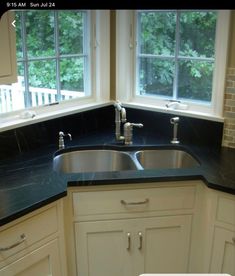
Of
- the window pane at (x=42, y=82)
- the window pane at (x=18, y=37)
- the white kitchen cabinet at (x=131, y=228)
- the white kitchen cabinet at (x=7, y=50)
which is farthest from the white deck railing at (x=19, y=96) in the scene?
the white kitchen cabinet at (x=131, y=228)

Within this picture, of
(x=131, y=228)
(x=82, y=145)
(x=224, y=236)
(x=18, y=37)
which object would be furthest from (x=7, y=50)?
(x=224, y=236)

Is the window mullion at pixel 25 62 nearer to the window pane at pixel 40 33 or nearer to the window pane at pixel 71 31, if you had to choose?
the window pane at pixel 40 33

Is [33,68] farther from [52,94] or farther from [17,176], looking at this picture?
[17,176]

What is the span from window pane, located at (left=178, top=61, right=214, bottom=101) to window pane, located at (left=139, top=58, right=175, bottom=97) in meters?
0.07

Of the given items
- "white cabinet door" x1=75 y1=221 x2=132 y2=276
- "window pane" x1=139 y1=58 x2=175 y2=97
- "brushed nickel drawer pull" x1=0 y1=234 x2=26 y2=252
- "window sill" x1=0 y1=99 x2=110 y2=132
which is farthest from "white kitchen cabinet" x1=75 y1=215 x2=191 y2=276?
"window pane" x1=139 y1=58 x2=175 y2=97

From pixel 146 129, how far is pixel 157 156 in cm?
25

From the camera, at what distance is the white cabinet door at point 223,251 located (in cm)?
160

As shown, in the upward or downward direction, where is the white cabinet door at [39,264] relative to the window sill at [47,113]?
downward

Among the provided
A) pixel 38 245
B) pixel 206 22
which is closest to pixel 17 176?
pixel 38 245

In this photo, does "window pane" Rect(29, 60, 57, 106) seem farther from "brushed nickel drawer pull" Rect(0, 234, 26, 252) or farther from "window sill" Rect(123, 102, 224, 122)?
"brushed nickel drawer pull" Rect(0, 234, 26, 252)

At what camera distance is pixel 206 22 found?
192 cm

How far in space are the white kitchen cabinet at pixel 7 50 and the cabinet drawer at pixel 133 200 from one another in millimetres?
545

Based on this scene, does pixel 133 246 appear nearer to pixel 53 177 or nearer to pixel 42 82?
pixel 53 177

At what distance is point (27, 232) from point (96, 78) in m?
1.11
